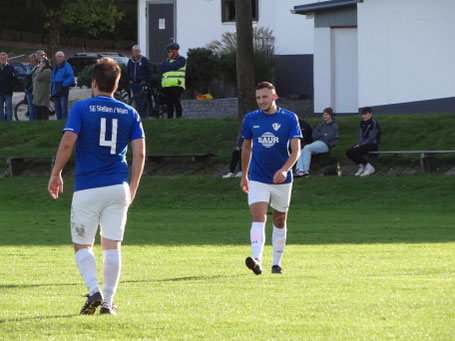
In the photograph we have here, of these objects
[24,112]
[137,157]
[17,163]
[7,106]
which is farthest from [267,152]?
[24,112]

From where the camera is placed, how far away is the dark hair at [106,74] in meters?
7.78

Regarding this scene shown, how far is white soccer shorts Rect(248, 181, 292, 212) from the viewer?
35.3ft

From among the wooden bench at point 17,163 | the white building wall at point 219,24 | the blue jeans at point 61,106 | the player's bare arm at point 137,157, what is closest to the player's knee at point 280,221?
the player's bare arm at point 137,157

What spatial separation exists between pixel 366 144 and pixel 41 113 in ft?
42.9

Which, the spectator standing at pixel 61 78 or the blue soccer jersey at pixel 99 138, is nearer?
the blue soccer jersey at pixel 99 138

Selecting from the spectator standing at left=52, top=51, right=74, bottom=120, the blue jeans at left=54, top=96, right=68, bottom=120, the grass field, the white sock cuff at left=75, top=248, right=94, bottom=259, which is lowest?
the grass field

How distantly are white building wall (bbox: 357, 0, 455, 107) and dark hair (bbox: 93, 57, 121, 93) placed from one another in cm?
2345

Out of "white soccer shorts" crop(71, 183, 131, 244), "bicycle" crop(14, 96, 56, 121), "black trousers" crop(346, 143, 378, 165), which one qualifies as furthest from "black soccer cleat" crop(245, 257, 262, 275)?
"bicycle" crop(14, 96, 56, 121)

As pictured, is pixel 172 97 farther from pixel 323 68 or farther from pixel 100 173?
pixel 100 173

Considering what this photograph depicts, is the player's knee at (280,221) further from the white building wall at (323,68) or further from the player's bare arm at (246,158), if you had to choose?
the white building wall at (323,68)

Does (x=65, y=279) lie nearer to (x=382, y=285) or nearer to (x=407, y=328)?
(x=382, y=285)

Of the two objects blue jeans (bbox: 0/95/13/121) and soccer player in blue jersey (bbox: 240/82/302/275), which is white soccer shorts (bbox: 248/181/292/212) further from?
blue jeans (bbox: 0/95/13/121)

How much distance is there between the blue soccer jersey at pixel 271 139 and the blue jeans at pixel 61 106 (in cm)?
2086

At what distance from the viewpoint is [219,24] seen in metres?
43.3
